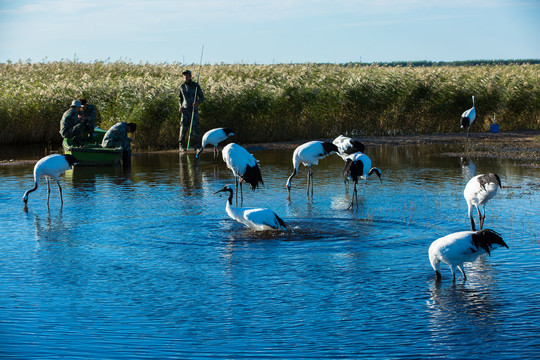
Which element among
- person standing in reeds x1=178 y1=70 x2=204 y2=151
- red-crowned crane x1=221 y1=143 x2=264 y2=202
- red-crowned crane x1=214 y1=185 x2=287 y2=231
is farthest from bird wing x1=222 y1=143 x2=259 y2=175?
person standing in reeds x1=178 y1=70 x2=204 y2=151

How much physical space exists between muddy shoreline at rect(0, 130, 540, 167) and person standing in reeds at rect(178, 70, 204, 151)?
1.59 m

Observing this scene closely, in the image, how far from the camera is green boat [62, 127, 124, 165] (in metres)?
19.8

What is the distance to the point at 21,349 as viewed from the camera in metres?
6.61

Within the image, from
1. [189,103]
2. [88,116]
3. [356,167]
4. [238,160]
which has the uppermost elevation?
[189,103]

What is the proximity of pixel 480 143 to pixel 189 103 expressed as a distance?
11.5 meters

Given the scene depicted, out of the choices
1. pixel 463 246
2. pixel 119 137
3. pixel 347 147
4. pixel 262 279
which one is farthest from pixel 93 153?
pixel 463 246

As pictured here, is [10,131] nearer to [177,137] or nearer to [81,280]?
[177,137]

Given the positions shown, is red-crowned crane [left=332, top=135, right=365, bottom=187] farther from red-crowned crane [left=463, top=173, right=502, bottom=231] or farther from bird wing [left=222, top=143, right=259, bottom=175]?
red-crowned crane [left=463, top=173, right=502, bottom=231]

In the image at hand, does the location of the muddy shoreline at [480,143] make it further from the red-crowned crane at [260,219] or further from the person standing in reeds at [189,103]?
the red-crowned crane at [260,219]

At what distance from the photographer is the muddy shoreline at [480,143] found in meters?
21.9

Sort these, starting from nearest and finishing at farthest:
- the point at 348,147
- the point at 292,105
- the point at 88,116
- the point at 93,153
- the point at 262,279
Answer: the point at 262,279, the point at 348,147, the point at 93,153, the point at 88,116, the point at 292,105

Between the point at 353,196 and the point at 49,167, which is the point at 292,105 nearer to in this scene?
the point at 353,196

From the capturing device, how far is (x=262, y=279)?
28.8 ft

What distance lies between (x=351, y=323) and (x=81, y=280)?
3897 millimetres
